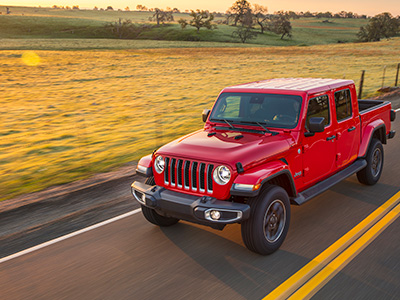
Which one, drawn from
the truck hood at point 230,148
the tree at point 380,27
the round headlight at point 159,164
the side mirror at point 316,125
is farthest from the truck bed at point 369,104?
the tree at point 380,27

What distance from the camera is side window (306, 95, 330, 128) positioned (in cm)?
579

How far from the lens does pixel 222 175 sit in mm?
4746

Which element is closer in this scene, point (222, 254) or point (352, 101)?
point (222, 254)

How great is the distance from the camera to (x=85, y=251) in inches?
209

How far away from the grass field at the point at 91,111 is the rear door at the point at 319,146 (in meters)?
4.65

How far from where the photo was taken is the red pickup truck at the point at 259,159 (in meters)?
4.74

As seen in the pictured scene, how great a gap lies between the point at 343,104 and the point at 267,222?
260 cm

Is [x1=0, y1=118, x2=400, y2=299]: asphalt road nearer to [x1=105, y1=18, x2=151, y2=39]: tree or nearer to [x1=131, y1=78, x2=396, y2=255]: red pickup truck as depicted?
[x1=131, y1=78, x2=396, y2=255]: red pickup truck

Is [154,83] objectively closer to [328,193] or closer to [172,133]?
[172,133]

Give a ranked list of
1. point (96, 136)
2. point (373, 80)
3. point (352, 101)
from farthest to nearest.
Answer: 1. point (373, 80)
2. point (96, 136)
3. point (352, 101)

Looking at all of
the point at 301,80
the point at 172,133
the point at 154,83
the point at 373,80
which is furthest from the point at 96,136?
the point at 373,80

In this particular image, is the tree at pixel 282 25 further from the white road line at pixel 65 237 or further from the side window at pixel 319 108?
the white road line at pixel 65 237

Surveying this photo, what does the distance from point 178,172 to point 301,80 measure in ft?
9.59

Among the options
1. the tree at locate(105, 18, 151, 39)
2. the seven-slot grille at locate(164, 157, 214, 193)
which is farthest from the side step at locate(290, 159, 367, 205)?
the tree at locate(105, 18, 151, 39)
